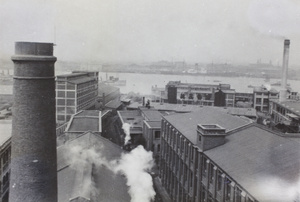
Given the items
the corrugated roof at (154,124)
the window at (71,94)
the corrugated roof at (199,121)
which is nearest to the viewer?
the corrugated roof at (199,121)

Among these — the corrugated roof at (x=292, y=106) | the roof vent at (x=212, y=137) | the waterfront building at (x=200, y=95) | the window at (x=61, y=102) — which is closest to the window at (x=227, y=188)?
the roof vent at (x=212, y=137)

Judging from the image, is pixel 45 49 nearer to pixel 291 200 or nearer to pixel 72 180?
pixel 72 180

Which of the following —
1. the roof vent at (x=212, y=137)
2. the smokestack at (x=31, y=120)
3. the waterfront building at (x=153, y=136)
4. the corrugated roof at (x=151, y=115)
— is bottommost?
the waterfront building at (x=153, y=136)

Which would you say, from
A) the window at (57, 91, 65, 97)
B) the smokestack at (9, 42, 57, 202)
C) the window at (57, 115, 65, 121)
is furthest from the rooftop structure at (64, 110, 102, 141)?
the smokestack at (9, 42, 57, 202)

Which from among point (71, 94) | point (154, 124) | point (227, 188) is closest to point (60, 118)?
point (71, 94)

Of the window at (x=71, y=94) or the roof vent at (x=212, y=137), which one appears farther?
the window at (x=71, y=94)

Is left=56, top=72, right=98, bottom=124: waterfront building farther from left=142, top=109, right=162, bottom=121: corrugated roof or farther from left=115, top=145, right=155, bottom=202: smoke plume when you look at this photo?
left=115, top=145, right=155, bottom=202: smoke plume

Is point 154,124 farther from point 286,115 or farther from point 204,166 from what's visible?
point 286,115

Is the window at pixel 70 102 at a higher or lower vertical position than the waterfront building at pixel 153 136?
higher

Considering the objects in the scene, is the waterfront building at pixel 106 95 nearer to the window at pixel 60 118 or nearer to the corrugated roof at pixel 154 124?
the window at pixel 60 118
